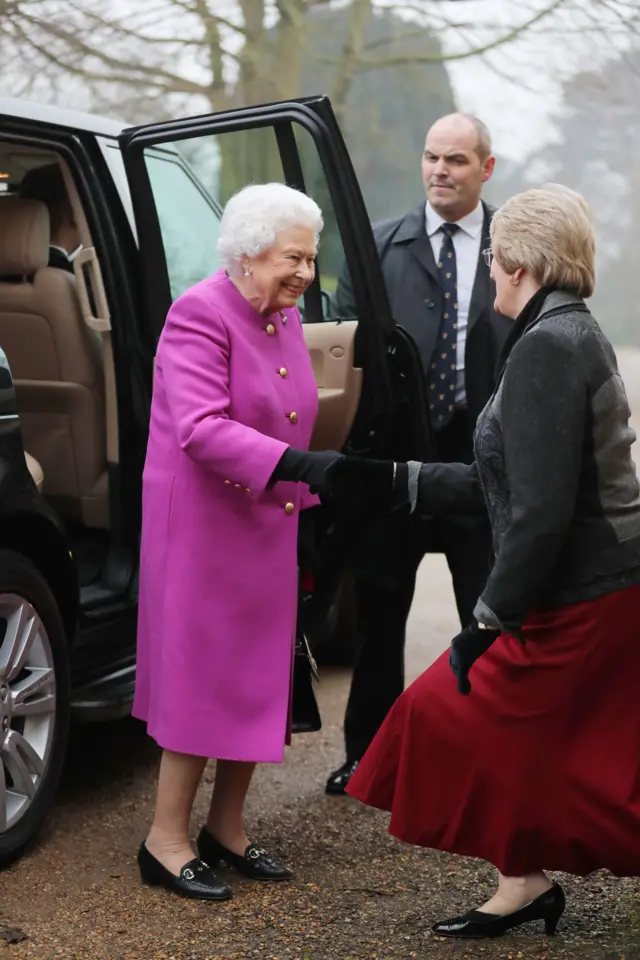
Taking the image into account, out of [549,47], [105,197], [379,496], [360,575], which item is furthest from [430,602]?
[549,47]

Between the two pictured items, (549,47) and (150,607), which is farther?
(549,47)

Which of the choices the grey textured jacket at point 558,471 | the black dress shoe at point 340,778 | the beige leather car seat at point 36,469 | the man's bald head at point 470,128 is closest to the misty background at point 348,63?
the man's bald head at point 470,128

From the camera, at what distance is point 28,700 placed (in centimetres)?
386

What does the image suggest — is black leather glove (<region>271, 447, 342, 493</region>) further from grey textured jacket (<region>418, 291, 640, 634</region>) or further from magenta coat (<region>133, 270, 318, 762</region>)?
grey textured jacket (<region>418, 291, 640, 634</region>)

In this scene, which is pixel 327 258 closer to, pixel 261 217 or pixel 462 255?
pixel 462 255

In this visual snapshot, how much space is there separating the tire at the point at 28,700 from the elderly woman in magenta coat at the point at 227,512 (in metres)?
0.29

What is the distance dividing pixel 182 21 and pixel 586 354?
12.4 meters

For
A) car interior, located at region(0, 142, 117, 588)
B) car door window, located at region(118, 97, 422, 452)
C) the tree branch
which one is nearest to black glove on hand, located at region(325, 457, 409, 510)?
car door window, located at region(118, 97, 422, 452)

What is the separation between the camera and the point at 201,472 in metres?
3.53

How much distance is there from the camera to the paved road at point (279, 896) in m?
3.28

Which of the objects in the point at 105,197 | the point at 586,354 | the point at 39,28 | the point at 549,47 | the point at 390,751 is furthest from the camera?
the point at 549,47

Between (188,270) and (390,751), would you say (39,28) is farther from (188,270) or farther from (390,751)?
(390,751)

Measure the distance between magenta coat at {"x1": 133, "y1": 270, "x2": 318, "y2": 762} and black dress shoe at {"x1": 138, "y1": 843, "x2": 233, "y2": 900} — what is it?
30cm

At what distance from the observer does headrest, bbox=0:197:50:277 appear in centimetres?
447
